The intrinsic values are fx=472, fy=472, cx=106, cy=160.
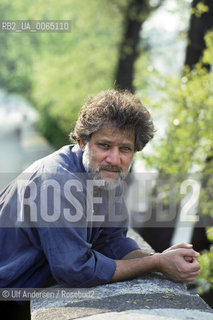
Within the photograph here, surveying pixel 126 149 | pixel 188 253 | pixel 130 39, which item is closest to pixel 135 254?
pixel 188 253

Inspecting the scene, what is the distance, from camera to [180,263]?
282 cm

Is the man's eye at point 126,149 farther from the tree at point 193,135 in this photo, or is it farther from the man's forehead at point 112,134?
the tree at point 193,135

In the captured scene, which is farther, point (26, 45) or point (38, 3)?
point (26, 45)

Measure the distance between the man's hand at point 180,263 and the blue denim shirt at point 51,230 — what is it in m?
0.33

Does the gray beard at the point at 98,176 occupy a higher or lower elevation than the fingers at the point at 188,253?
higher

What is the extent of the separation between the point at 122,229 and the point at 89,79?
11.5m

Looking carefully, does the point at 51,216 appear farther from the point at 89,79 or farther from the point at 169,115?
the point at 89,79

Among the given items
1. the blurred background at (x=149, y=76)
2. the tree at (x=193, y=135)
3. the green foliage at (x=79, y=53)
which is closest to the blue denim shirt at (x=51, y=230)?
the blurred background at (x=149, y=76)

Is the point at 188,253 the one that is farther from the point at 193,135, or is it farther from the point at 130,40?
the point at 130,40

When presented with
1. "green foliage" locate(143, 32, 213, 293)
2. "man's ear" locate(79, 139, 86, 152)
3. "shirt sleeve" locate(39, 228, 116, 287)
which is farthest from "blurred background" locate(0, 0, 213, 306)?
"shirt sleeve" locate(39, 228, 116, 287)

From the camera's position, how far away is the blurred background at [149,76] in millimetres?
6152

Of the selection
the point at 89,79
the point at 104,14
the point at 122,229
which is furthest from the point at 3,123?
the point at 122,229

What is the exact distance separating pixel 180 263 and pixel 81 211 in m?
0.69

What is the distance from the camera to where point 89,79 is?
1436 centimetres
